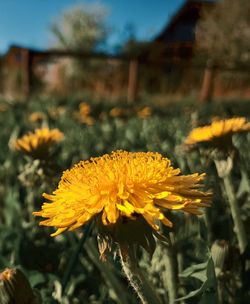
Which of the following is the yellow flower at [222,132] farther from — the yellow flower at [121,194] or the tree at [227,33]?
the tree at [227,33]

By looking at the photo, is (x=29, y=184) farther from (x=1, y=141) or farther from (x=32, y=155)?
(x=1, y=141)

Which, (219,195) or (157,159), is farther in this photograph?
(219,195)

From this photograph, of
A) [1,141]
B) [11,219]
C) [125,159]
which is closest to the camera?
[125,159]

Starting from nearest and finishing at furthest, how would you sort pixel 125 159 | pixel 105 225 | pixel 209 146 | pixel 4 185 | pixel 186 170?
pixel 105 225, pixel 125 159, pixel 209 146, pixel 186 170, pixel 4 185

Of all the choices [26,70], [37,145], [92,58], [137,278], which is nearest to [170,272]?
[137,278]

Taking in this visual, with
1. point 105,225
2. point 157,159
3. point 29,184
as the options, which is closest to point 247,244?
point 157,159

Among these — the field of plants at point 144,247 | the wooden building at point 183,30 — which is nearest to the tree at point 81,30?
the wooden building at point 183,30

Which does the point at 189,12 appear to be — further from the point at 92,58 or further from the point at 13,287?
the point at 13,287
